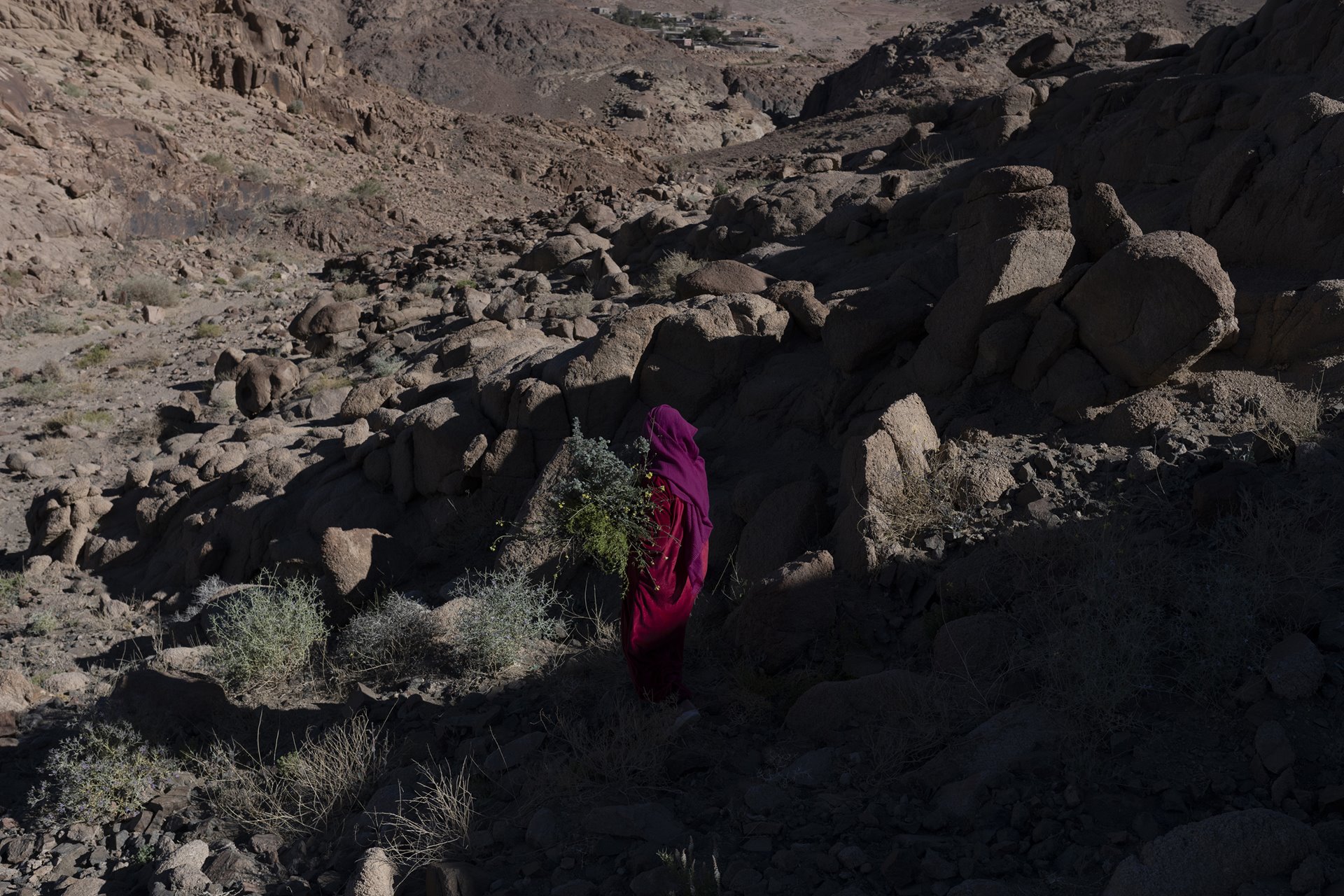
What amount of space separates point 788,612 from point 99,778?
3364 mm

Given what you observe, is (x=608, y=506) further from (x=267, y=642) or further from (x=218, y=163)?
(x=218, y=163)

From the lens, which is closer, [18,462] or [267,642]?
[267,642]

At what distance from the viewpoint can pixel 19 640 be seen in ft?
24.2

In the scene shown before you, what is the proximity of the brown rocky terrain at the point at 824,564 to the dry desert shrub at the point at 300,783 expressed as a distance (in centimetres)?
2

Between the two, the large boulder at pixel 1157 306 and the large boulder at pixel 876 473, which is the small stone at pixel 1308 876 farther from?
the large boulder at pixel 1157 306

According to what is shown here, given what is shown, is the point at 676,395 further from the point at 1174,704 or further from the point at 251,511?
the point at 1174,704

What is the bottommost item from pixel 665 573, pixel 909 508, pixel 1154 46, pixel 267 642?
pixel 267 642

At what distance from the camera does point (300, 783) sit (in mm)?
4336

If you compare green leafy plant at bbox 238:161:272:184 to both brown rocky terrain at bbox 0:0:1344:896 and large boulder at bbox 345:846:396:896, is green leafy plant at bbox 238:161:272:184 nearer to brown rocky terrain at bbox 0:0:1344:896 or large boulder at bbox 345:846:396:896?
brown rocky terrain at bbox 0:0:1344:896

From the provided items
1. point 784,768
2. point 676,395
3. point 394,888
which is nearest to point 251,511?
point 676,395

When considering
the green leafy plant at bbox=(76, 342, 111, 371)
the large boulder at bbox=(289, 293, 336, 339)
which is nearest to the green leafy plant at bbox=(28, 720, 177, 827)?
the large boulder at bbox=(289, 293, 336, 339)

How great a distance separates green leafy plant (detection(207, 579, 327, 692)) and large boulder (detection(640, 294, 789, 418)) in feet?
9.58

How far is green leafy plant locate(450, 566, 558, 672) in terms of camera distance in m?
5.32

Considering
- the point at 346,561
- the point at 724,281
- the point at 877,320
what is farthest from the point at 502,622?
the point at 724,281
